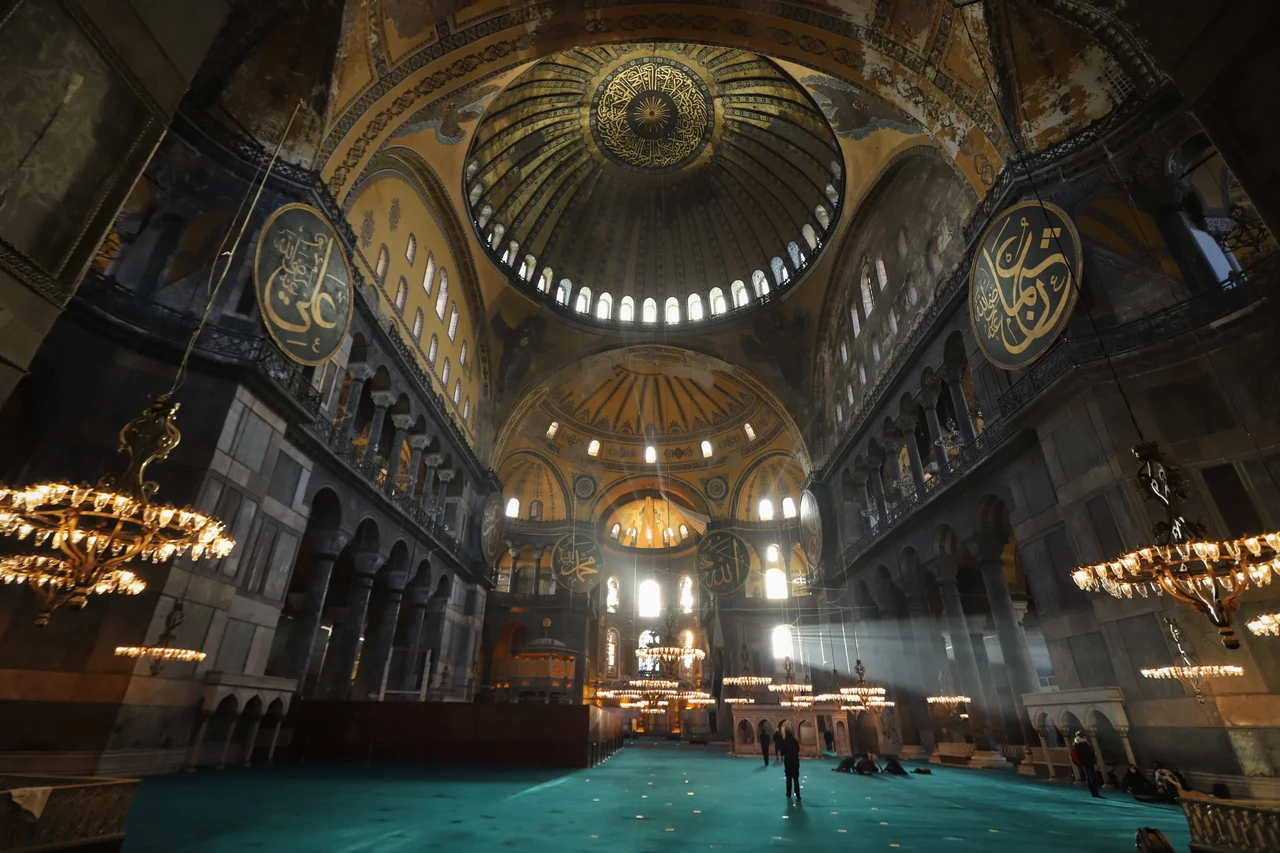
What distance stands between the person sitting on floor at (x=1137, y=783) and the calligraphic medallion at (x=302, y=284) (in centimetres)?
1264

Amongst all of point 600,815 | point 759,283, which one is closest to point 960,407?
point 600,815

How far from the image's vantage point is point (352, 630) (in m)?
12.9

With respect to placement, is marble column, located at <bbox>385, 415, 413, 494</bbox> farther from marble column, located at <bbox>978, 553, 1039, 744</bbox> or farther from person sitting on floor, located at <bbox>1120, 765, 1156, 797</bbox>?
person sitting on floor, located at <bbox>1120, 765, 1156, 797</bbox>

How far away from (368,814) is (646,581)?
82.9ft

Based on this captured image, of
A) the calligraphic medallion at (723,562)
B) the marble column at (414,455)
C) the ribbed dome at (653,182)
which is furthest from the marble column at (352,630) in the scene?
the calligraphic medallion at (723,562)

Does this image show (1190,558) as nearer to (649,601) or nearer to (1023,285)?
(1023,285)

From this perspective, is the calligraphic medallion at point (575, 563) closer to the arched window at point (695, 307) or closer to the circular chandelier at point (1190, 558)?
the arched window at point (695, 307)

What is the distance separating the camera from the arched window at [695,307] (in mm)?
23250

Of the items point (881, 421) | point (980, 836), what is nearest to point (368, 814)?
point (980, 836)

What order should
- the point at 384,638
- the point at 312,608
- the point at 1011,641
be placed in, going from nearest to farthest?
the point at 1011,641 < the point at 312,608 < the point at 384,638

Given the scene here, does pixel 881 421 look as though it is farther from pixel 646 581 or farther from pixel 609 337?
pixel 646 581

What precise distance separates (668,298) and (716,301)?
2067mm

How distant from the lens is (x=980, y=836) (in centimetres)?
472

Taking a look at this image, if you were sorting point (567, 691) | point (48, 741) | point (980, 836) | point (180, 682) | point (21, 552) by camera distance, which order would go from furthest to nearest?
point (567, 691) < point (180, 682) < point (21, 552) < point (48, 741) < point (980, 836)
